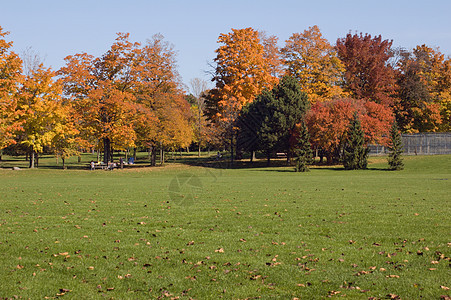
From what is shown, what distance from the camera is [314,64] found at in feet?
190

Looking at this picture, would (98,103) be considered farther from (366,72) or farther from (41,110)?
(366,72)

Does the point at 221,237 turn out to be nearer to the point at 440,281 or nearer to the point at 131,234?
the point at 131,234

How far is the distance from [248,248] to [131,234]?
3249 millimetres

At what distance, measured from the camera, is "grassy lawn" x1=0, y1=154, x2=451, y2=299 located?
733 cm

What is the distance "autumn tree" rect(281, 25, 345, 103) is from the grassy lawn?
43.5m

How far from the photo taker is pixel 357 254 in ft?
30.0

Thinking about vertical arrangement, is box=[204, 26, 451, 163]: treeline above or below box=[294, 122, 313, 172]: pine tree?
above

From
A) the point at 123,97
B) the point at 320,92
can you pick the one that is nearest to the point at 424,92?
the point at 320,92

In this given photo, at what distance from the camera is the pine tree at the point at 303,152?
44.2 meters

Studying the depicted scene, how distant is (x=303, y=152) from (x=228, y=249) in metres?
35.7

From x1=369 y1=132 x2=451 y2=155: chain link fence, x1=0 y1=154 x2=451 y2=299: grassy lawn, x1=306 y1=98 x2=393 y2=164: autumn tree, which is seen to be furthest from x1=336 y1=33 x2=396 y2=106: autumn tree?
x1=0 y1=154 x2=451 y2=299: grassy lawn

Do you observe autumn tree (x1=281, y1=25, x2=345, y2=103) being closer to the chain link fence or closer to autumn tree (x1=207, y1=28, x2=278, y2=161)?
autumn tree (x1=207, y1=28, x2=278, y2=161)

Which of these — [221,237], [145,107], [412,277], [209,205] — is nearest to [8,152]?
[145,107]

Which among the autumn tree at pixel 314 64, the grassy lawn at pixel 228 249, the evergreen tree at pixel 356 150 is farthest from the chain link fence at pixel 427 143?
the grassy lawn at pixel 228 249
